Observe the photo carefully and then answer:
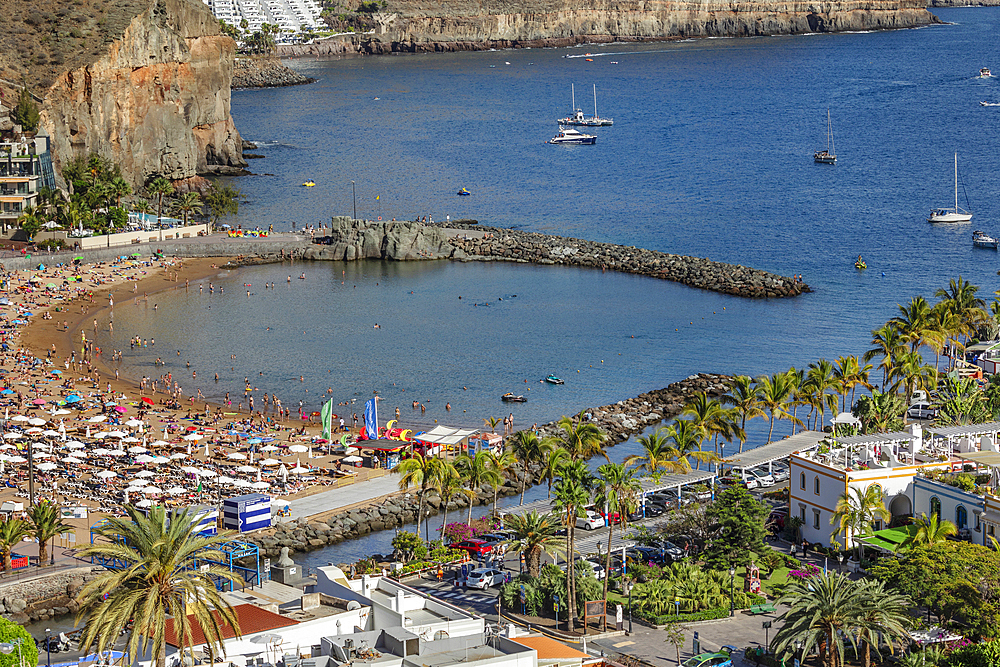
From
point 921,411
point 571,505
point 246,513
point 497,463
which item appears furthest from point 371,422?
point 921,411

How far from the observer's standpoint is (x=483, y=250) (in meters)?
130

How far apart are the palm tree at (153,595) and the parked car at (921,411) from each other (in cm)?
4828

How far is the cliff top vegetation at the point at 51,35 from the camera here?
14050cm

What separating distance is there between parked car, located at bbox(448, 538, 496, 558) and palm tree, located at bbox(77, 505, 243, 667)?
74.6 ft

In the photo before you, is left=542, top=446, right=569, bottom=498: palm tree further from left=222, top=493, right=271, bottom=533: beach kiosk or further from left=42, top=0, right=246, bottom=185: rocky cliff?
left=42, top=0, right=246, bottom=185: rocky cliff

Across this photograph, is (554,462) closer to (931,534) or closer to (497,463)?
(497,463)

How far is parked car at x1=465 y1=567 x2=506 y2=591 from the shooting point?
55344mm

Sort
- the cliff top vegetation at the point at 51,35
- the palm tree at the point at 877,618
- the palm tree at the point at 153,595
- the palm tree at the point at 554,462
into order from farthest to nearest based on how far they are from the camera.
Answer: the cliff top vegetation at the point at 51,35, the palm tree at the point at 554,462, the palm tree at the point at 877,618, the palm tree at the point at 153,595

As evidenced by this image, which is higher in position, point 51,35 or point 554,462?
point 51,35

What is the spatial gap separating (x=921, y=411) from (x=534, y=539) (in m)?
30.5

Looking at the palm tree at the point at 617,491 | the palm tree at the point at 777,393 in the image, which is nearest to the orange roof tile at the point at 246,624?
the palm tree at the point at 617,491

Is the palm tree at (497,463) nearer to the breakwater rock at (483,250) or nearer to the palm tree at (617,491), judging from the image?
the palm tree at (617,491)

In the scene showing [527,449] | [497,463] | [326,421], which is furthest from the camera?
[326,421]

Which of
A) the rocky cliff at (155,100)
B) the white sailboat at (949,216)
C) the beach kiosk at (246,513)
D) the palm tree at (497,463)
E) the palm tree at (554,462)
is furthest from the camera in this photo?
the white sailboat at (949,216)
